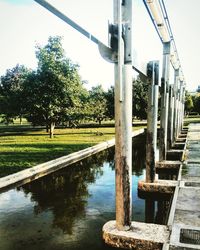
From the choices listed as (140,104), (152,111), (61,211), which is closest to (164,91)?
(152,111)

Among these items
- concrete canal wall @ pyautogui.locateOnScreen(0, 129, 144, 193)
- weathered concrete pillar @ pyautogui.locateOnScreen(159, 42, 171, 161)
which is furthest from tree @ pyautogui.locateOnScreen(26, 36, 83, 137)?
weathered concrete pillar @ pyautogui.locateOnScreen(159, 42, 171, 161)

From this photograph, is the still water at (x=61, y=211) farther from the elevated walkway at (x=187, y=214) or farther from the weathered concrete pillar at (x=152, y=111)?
the weathered concrete pillar at (x=152, y=111)

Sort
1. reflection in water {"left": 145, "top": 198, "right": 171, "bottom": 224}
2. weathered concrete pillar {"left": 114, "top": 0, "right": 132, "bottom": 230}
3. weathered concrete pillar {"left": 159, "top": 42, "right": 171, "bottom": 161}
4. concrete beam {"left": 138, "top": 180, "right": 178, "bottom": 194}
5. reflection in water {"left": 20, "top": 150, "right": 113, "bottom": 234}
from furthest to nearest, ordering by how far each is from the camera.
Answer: weathered concrete pillar {"left": 159, "top": 42, "right": 171, "bottom": 161}, concrete beam {"left": 138, "top": 180, "right": 178, "bottom": 194}, reflection in water {"left": 20, "top": 150, "right": 113, "bottom": 234}, reflection in water {"left": 145, "top": 198, "right": 171, "bottom": 224}, weathered concrete pillar {"left": 114, "top": 0, "right": 132, "bottom": 230}

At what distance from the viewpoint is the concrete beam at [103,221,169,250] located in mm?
5539

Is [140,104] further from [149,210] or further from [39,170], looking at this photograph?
[149,210]

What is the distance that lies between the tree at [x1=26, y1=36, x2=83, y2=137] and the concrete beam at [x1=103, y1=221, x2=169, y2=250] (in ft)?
62.6

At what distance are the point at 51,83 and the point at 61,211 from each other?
17488mm

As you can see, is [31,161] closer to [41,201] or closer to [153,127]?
[41,201]

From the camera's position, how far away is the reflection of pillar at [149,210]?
7930 millimetres

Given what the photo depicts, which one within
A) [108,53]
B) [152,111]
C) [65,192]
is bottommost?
[65,192]

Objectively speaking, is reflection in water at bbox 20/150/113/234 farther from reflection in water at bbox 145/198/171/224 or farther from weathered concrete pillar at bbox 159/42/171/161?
weathered concrete pillar at bbox 159/42/171/161

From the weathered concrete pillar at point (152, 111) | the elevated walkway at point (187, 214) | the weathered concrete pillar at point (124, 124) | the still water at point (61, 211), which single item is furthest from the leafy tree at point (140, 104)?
the weathered concrete pillar at point (124, 124)

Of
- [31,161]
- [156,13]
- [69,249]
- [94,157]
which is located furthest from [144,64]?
[94,157]

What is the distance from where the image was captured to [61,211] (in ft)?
27.4
